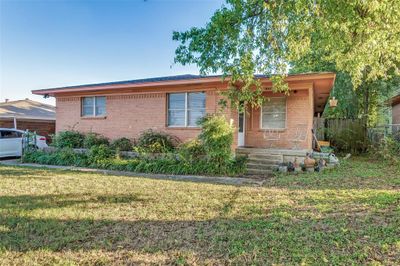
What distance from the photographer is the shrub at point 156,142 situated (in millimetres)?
10219

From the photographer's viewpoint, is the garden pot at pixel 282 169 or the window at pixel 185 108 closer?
the garden pot at pixel 282 169

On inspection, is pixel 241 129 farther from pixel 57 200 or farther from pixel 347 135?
pixel 57 200

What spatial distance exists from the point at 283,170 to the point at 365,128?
8.47m

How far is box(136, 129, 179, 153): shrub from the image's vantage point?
33.5ft

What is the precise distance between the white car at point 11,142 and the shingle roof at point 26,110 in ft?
14.6

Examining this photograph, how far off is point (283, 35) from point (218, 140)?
11.7ft

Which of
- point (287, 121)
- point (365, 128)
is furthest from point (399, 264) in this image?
point (365, 128)

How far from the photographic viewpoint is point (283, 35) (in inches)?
241

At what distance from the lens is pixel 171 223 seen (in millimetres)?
4105

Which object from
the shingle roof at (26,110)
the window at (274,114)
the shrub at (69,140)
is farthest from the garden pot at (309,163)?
the shingle roof at (26,110)

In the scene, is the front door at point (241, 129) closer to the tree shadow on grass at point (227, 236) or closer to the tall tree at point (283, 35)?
the tall tree at point (283, 35)

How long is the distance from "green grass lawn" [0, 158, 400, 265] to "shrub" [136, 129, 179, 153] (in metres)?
3.38

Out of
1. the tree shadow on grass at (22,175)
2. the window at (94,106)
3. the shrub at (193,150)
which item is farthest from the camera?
the window at (94,106)

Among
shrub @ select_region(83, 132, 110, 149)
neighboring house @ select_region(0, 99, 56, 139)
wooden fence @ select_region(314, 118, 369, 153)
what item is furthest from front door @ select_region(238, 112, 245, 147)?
neighboring house @ select_region(0, 99, 56, 139)
